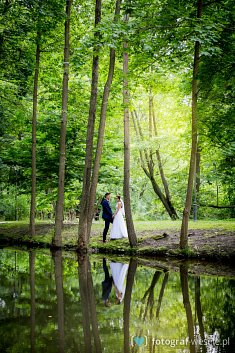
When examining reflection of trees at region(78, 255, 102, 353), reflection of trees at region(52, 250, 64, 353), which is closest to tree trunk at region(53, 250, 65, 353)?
reflection of trees at region(52, 250, 64, 353)

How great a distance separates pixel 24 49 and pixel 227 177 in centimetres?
1072

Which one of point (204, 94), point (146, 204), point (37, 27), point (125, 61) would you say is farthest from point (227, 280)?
point (146, 204)

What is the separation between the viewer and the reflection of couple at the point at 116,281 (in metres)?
7.19

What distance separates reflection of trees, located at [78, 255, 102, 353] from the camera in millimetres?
4684

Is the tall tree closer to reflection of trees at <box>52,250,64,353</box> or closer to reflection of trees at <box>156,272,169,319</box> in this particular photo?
reflection of trees at <box>52,250,64,353</box>

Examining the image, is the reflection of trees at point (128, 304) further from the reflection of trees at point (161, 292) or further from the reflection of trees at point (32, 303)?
the reflection of trees at point (32, 303)

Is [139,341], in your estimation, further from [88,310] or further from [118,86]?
[118,86]

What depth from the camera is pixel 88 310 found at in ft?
20.0

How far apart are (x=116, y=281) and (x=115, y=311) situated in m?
2.51

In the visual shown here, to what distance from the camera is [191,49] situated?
1167 centimetres

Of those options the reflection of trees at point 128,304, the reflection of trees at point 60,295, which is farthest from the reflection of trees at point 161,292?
the reflection of trees at point 60,295

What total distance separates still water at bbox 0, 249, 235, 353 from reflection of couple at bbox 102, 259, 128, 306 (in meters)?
0.02

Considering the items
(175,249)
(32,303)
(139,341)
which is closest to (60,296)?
(32,303)

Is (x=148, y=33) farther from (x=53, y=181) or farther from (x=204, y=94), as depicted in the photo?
(x=53, y=181)
